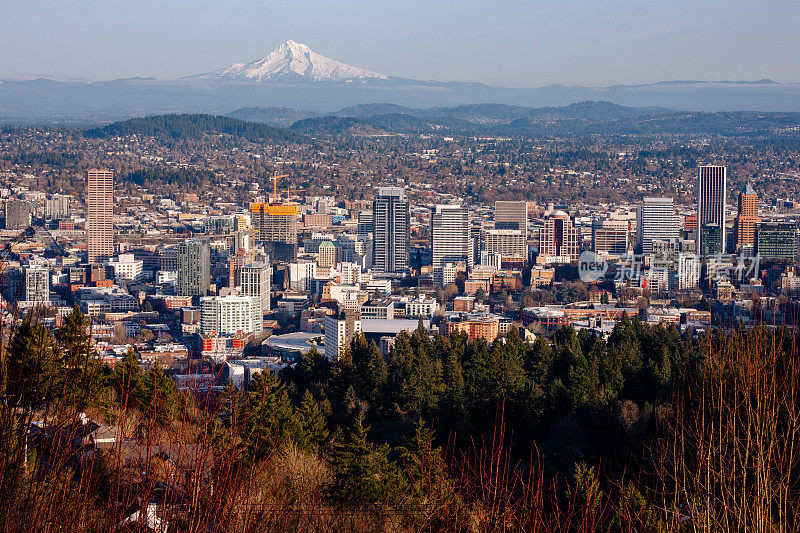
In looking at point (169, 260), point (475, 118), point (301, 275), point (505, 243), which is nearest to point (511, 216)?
point (505, 243)

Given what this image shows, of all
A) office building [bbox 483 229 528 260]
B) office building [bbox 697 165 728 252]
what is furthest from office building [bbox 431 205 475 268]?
office building [bbox 697 165 728 252]

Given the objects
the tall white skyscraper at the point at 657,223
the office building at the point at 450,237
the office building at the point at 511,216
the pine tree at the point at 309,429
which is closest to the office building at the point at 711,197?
the tall white skyscraper at the point at 657,223

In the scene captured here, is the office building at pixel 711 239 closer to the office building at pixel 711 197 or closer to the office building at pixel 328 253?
the office building at pixel 711 197

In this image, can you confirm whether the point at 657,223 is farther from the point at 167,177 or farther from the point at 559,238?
the point at 167,177

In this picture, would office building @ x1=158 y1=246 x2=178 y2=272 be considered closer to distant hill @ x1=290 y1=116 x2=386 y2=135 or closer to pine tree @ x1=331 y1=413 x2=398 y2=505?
pine tree @ x1=331 y1=413 x2=398 y2=505

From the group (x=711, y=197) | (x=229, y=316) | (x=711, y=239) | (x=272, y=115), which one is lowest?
(x=229, y=316)
